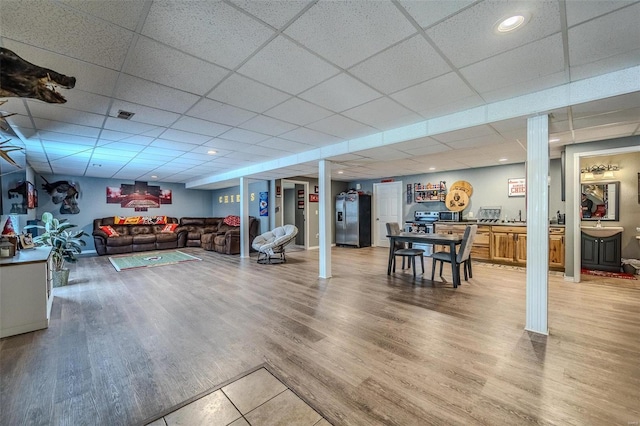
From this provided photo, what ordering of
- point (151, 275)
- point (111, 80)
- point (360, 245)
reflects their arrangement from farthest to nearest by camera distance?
point (360, 245)
point (151, 275)
point (111, 80)

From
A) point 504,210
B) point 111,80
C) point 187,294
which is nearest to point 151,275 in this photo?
point 187,294

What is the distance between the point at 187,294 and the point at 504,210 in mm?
7264

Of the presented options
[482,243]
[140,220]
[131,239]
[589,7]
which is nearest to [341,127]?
[589,7]

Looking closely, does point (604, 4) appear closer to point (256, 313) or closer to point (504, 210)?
point (256, 313)

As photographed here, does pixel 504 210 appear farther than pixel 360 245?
No

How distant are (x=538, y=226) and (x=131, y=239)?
9.71 metres

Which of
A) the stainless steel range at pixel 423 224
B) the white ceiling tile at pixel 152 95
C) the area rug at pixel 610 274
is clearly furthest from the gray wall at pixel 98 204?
the area rug at pixel 610 274

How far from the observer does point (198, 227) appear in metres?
9.95

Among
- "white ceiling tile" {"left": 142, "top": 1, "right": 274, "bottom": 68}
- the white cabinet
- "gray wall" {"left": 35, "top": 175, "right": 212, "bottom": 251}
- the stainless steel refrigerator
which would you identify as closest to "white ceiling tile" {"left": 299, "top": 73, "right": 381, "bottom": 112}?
"white ceiling tile" {"left": 142, "top": 1, "right": 274, "bottom": 68}

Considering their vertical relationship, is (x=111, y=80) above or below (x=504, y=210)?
above

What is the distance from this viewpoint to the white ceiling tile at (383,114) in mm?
2891

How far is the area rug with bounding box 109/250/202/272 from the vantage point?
6151mm

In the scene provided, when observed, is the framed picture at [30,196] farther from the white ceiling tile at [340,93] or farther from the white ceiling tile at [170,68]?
the white ceiling tile at [340,93]

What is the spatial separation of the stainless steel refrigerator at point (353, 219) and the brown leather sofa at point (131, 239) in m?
5.61
